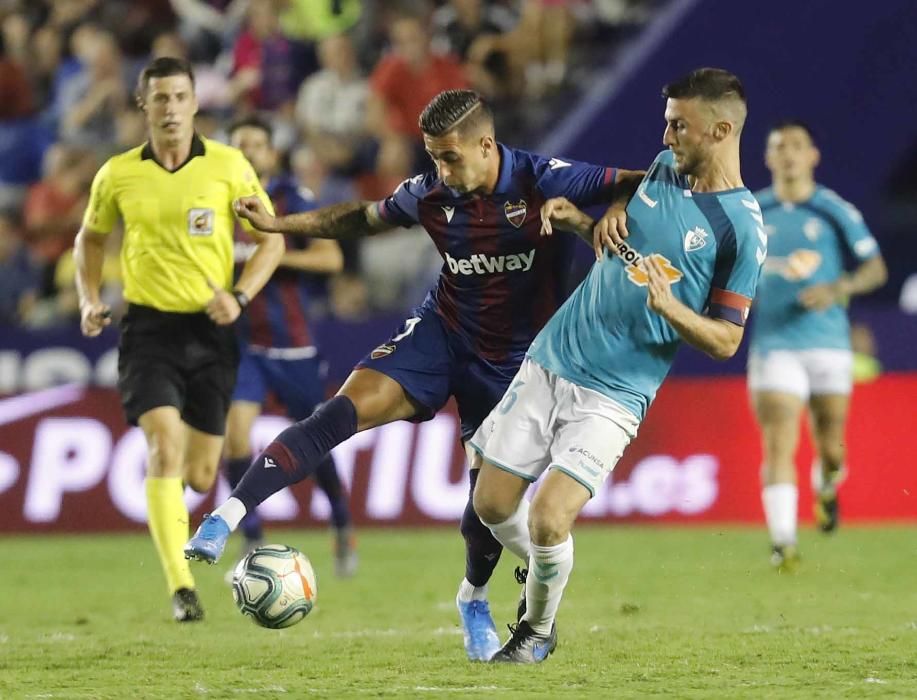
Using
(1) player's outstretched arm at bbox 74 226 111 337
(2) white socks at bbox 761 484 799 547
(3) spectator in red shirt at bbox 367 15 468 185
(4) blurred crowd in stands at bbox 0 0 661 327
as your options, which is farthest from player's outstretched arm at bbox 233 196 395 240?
(3) spectator in red shirt at bbox 367 15 468 185

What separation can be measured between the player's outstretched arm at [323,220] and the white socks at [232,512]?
1147 mm

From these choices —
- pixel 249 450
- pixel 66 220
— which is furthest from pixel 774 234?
pixel 66 220

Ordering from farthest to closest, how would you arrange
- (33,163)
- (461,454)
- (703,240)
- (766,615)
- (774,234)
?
(33,163), (461,454), (774,234), (766,615), (703,240)

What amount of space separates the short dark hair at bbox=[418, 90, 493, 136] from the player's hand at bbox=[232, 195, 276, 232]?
0.83m

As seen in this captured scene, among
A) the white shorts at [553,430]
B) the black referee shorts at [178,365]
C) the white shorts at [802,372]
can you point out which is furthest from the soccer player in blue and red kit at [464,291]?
the white shorts at [802,372]

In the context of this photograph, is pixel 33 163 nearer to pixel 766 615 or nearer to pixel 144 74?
pixel 144 74

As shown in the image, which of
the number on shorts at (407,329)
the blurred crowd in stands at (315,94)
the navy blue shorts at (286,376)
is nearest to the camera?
the number on shorts at (407,329)

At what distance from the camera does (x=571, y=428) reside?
632 centimetres

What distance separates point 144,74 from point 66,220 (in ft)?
23.1

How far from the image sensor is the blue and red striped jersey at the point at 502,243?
21.8 feet

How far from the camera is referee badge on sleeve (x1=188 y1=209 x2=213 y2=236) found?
26.7 feet

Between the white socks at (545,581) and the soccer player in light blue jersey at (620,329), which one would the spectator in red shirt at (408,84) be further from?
the white socks at (545,581)

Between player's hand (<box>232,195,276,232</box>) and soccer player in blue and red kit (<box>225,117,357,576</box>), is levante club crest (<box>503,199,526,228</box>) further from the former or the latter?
soccer player in blue and red kit (<box>225,117,357,576</box>)

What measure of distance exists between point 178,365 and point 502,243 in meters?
2.18
